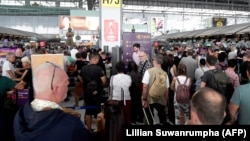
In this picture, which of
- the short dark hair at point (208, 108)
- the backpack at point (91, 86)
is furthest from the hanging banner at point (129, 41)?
the short dark hair at point (208, 108)

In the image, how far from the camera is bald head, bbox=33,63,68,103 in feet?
5.93

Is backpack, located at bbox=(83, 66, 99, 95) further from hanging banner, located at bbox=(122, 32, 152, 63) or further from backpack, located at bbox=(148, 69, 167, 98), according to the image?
hanging banner, located at bbox=(122, 32, 152, 63)

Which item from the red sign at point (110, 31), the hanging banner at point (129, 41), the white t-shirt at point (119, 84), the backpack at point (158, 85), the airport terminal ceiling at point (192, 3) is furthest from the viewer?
the airport terminal ceiling at point (192, 3)

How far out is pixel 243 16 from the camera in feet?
141

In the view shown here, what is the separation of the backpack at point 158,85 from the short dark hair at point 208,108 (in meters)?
3.20

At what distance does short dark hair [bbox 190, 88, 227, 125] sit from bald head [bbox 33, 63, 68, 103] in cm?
79

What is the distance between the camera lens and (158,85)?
194 inches

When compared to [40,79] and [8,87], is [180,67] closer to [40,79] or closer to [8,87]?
[8,87]

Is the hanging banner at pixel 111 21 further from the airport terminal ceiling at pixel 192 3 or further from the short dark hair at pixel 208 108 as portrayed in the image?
the airport terminal ceiling at pixel 192 3

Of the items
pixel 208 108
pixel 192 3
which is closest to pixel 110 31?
pixel 208 108

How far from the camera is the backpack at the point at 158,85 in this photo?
16.1 feet

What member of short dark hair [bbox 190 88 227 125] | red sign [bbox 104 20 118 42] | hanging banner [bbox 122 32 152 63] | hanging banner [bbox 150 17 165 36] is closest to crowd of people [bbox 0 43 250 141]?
short dark hair [bbox 190 88 227 125]

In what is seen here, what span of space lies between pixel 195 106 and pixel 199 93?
0.09 meters

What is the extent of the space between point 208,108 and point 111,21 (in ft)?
31.9
